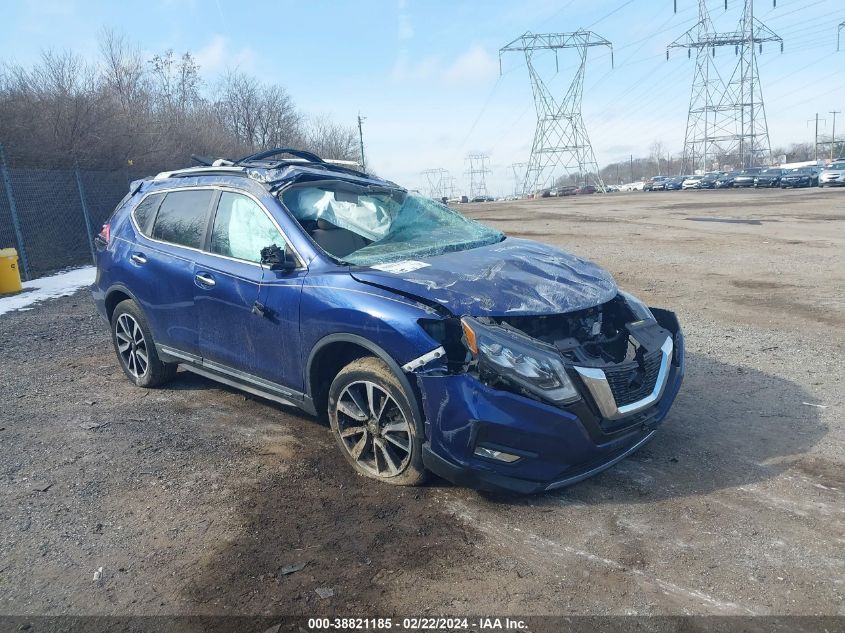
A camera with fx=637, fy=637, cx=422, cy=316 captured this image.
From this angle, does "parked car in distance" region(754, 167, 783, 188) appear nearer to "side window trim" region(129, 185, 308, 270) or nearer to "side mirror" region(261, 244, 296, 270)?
"side window trim" region(129, 185, 308, 270)

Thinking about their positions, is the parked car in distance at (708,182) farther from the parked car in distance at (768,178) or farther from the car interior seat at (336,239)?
the car interior seat at (336,239)

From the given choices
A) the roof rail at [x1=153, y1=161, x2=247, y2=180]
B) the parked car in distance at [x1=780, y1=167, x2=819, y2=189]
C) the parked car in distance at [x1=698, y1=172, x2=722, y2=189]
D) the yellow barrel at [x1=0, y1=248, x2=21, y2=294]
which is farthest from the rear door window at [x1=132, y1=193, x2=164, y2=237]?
the parked car in distance at [x1=698, y1=172, x2=722, y2=189]

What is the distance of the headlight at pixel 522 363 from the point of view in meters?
3.18

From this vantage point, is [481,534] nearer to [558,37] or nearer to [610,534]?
[610,534]

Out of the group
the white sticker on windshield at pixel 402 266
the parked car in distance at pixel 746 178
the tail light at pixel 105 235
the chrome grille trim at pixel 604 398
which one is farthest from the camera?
the parked car in distance at pixel 746 178

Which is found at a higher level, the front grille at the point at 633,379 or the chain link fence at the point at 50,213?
the chain link fence at the point at 50,213

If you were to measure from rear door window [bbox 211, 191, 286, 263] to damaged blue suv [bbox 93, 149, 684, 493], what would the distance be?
0.5 inches

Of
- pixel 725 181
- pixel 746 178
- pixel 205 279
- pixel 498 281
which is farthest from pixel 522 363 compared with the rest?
pixel 725 181

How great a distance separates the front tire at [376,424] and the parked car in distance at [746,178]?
2129 inches

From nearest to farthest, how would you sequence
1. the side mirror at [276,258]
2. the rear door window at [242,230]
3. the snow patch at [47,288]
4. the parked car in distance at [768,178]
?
1. the side mirror at [276,258]
2. the rear door window at [242,230]
3. the snow patch at [47,288]
4. the parked car in distance at [768,178]

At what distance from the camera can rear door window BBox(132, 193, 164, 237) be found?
5363 millimetres

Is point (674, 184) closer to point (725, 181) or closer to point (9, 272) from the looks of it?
point (725, 181)

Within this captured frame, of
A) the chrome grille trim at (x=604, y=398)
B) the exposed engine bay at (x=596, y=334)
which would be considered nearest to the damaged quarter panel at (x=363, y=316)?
the exposed engine bay at (x=596, y=334)

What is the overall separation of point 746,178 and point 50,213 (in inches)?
2000
